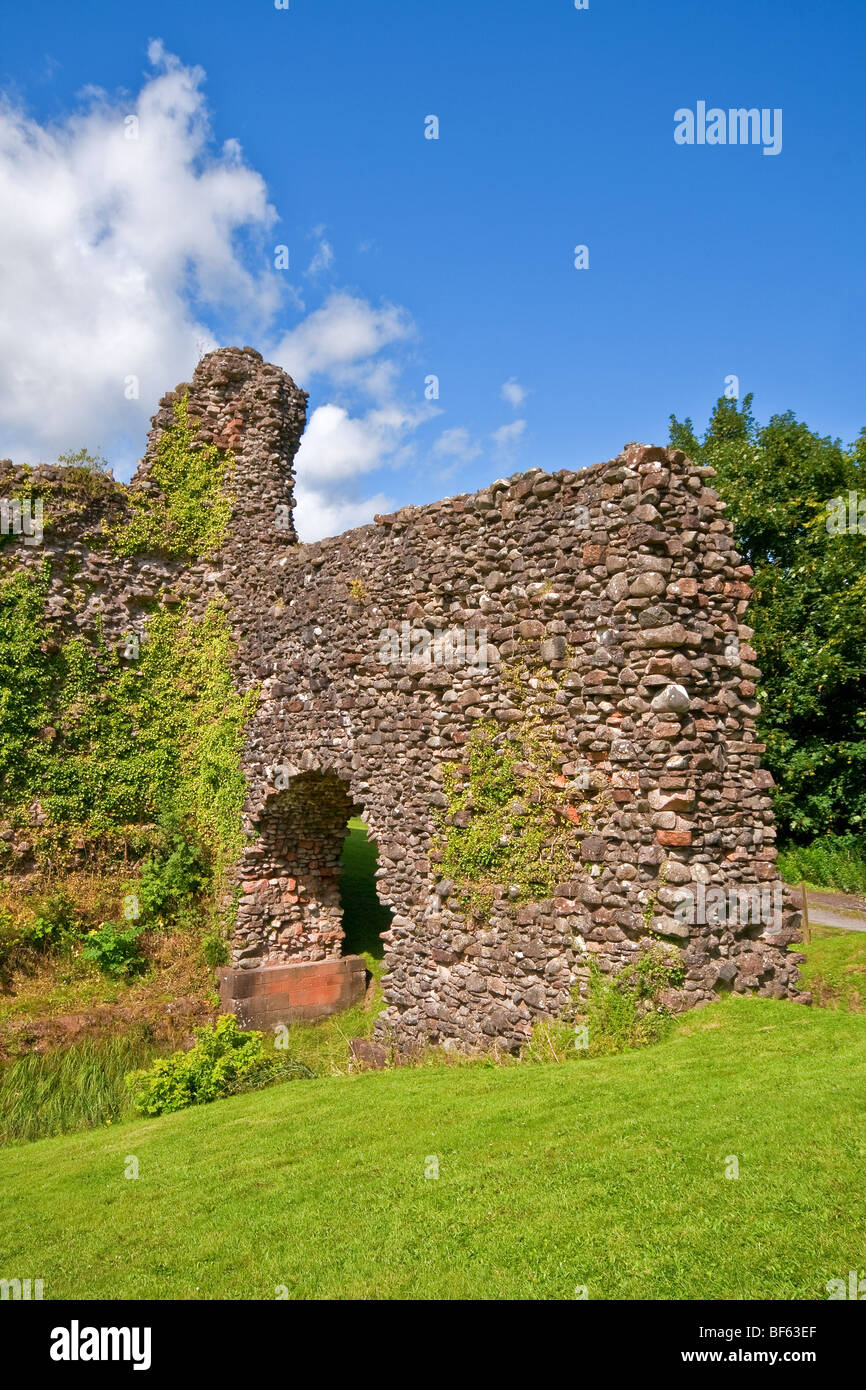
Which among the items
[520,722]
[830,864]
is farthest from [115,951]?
[830,864]

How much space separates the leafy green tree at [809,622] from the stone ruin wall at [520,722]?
11.5 m

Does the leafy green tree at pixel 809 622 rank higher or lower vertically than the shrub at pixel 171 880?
higher

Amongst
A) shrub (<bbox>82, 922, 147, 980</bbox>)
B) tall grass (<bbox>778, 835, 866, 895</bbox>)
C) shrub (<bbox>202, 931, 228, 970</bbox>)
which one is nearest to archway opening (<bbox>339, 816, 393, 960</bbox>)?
shrub (<bbox>202, 931, 228, 970</bbox>)

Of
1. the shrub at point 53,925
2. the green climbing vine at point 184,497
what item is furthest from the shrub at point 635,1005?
the green climbing vine at point 184,497

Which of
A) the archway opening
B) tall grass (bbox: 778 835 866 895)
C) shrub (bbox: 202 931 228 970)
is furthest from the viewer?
tall grass (bbox: 778 835 866 895)

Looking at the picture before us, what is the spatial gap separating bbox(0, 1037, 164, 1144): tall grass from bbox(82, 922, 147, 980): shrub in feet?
4.73

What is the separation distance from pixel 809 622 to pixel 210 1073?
17.4 metres

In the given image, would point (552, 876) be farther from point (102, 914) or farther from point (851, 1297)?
point (102, 914)

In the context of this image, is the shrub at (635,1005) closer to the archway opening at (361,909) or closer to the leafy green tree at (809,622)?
the archway opening at (361,909)

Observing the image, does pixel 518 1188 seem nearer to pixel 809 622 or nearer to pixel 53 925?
pixel 53 925

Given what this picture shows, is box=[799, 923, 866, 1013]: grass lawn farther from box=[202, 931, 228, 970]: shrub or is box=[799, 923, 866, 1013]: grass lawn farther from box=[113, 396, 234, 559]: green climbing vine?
box=[113, 396, 234, 559]: green climbing vine

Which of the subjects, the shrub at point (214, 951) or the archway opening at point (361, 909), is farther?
the archway opening at point (361, 909)

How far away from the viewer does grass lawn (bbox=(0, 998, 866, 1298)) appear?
4.20 meters

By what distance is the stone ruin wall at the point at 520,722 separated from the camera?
8.36m
